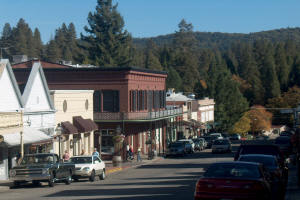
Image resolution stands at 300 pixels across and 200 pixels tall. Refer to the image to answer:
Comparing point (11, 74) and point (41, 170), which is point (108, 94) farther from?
point (41, 170)

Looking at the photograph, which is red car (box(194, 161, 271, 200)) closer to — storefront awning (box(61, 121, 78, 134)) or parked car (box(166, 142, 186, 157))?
storefront awning (box(61, 121, 78, 134))

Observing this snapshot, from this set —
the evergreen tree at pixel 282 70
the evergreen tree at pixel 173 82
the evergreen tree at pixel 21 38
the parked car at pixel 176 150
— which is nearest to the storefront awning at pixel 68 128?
the parked car at pixel 176 150

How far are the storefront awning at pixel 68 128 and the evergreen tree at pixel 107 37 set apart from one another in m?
59.5

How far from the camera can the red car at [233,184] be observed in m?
13.3

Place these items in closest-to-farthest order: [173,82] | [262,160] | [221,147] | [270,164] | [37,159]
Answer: [270,164] < [262,160] < [37,159] < [221,147] < [173,82]

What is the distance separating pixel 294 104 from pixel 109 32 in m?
49.9

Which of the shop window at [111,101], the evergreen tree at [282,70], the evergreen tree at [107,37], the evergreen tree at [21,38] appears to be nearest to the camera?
the shop window at [111,101]

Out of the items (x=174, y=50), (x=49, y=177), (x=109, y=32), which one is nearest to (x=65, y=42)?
(x=174, y=50)

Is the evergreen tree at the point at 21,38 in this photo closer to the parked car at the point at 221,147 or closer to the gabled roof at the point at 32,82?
the parked car at the point at 221,147

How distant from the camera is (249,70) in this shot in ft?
508

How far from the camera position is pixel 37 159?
26594 millimetres

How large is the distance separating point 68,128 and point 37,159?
1350 cm

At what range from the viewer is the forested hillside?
104812 millimetres

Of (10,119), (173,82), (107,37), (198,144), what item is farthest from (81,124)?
(173,82)
